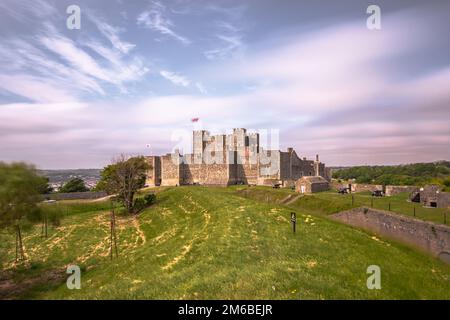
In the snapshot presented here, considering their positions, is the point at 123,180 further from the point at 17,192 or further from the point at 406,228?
the point at 406,228

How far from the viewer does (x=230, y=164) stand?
64438 millimetres

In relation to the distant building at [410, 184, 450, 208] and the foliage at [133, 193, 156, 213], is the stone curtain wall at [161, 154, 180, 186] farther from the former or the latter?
the distant building at [410, 184, 450, 208]

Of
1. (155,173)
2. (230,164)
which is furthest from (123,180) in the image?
(155,173)

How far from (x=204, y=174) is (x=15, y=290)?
49866 mm

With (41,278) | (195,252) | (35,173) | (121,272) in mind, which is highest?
(35,173)

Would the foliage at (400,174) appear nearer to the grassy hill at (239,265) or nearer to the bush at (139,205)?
the bush at (139,205)

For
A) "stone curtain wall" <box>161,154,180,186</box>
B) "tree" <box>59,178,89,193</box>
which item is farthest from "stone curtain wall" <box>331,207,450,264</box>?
"tree" <box>59,178,89,193</box>

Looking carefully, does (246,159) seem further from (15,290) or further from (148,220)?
(15,290)

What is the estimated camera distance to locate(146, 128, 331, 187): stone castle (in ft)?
209

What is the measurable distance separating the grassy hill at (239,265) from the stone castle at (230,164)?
34.3 m

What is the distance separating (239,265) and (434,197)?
2657 cm
